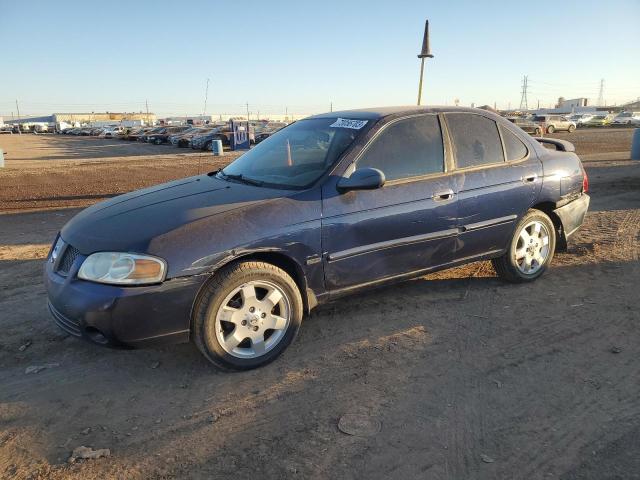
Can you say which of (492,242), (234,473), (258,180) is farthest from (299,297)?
(492,242)

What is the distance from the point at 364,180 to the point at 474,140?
4.81ft

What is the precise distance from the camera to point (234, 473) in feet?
7.84

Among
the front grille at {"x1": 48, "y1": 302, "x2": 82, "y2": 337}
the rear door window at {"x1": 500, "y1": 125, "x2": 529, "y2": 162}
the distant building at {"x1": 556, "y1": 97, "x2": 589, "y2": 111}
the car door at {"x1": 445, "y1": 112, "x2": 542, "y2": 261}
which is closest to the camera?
the front grille at {"x1": 48, "y1": 302, "x2": 82, "y2": 337}

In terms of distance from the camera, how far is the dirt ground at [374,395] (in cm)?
246

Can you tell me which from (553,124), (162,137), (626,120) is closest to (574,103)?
(626,120)

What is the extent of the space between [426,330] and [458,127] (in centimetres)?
180

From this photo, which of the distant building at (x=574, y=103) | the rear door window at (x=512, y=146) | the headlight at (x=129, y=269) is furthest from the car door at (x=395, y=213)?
the distant building at (x=574, y=103)

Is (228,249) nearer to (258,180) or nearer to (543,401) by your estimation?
(258,180)

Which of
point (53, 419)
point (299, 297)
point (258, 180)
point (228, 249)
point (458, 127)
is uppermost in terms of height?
point (458, 127)

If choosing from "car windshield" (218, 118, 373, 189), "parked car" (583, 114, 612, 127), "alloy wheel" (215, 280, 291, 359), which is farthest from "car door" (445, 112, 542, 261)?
"parked car" (583, 114, 612, 127)

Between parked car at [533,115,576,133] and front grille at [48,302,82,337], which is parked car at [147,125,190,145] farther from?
front grille at [48,302,82,337]

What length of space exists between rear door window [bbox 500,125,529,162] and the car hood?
2276 millimetres

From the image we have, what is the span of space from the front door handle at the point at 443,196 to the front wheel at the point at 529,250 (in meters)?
0.95

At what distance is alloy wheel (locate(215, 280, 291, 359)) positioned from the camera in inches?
127
